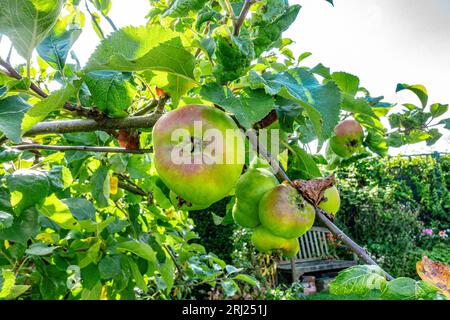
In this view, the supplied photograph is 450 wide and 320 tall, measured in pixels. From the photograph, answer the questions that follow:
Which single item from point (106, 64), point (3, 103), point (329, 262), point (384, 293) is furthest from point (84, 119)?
point (329, 262)

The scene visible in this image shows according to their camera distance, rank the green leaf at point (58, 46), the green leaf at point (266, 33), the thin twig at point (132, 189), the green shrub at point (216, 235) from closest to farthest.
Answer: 1. the green leaf at point (266, 33)
2. the green leaf at point (58, 46)
3. the thin twig at point (132, 189)
4. the green shrub at point (216, 235)

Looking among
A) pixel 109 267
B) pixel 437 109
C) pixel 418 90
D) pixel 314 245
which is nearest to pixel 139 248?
pixel 109 267

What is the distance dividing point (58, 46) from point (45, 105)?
0.32 meters

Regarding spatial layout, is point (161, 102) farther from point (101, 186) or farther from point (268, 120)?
point (101, 186)

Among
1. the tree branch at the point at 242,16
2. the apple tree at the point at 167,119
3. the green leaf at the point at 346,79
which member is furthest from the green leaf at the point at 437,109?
the tree branch at the point at 242,16

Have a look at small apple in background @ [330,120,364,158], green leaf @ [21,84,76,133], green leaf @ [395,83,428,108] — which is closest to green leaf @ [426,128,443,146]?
green leaf @ [395,83,428,108]

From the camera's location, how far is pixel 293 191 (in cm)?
90

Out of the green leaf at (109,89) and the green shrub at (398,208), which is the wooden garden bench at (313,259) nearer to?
the green shrub at (398,208)

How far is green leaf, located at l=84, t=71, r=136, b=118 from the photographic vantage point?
75 centimetres

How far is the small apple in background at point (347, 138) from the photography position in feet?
4.26

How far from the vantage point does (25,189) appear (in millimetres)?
851

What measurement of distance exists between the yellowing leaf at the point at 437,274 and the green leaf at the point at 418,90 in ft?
2.41

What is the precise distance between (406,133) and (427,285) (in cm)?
98

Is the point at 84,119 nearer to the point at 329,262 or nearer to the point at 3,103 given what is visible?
the point at 3,103
